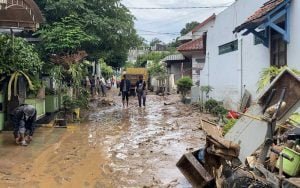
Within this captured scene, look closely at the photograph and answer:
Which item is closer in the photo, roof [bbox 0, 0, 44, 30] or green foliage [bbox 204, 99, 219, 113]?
roof [bbox 0, 0, 44, 30]

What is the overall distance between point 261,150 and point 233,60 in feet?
37.0

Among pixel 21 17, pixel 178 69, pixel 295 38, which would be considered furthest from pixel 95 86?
pixel 295 38

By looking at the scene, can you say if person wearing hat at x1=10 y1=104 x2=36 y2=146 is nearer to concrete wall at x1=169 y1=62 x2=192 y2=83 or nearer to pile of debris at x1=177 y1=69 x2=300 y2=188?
pile of debris at x1=177 y1=69 x2=300 y2=188

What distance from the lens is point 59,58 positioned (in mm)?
17109

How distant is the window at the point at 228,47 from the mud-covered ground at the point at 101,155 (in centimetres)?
319

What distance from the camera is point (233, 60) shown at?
55.2ft

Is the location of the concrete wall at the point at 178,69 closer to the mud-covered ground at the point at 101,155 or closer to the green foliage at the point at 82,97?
the green foliage at the point at 82,97

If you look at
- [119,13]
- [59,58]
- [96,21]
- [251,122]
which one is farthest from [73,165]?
[119,13]

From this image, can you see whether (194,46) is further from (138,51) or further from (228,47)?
(228,47)

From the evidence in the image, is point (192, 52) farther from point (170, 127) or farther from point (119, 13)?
point (170, 127)

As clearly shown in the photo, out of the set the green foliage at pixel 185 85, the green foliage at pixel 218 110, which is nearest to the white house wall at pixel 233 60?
the green foliage at pixel 218 110

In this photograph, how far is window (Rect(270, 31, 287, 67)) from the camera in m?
11.3

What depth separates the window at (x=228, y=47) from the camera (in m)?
16.6

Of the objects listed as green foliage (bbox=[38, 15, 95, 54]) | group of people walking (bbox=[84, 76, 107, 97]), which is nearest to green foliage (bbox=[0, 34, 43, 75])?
green foliage (bbox=[38, 15, 95, 54])
